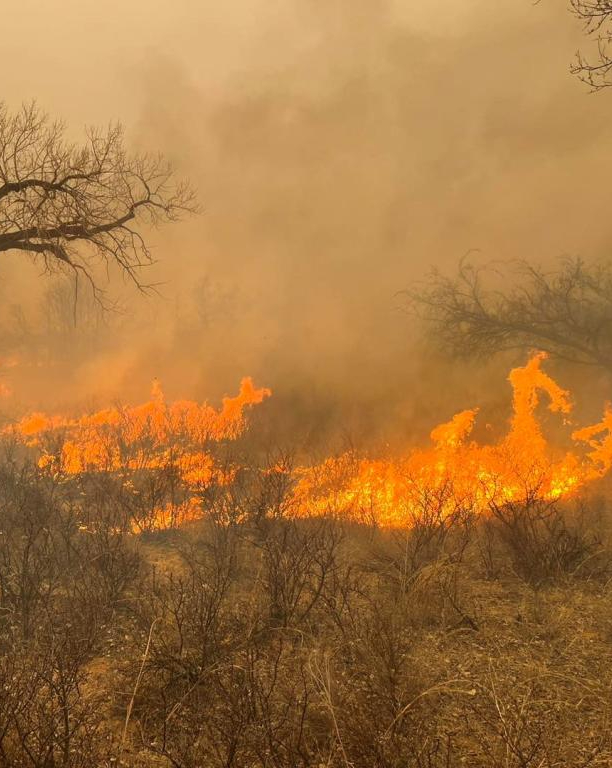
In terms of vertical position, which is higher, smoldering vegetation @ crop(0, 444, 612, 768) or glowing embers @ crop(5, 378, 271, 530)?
glowing embers @ crop(5, 378, 271, 530)

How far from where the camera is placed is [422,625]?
548 centimetres

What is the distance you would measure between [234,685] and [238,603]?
219 cm

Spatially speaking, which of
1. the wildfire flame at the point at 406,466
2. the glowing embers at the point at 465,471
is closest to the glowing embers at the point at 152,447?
the wildfire flame at the point at 406,466

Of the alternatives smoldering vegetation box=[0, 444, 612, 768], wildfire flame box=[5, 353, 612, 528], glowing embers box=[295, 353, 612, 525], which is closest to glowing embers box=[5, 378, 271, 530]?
wildfire flame box=[5, 353, 612, 528]

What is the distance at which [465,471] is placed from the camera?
12.0 m

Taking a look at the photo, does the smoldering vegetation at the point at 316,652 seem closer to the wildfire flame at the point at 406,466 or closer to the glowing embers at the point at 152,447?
the wildfire flame at the point at 406,466

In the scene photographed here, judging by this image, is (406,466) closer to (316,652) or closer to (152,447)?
(152,447)

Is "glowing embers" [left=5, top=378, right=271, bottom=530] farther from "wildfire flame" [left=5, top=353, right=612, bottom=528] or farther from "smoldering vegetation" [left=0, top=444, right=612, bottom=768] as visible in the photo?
"smoldering vegetation" [left=0, top=444, right=612, bottom=768]

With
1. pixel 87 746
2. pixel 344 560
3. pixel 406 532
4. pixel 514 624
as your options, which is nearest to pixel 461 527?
pixel 406 532

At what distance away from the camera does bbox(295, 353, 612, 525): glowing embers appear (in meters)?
10.7

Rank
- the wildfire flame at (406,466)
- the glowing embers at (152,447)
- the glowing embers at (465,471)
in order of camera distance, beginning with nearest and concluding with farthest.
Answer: the glowing embers at (465,471) → the wildfire flame at (406,466) → the glowing embers at (152,447)

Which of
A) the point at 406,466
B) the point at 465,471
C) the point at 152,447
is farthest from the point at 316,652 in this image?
the point at 152,447

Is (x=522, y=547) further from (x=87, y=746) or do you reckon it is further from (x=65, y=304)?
(x=65, y=304)

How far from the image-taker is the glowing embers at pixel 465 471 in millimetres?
10688
